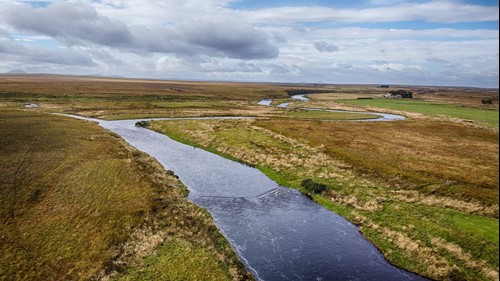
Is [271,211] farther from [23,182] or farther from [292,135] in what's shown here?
[292,135]

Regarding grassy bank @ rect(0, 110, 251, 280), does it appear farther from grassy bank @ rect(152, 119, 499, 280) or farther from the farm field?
grassy bank @ rect(152, 119, 499, 280)

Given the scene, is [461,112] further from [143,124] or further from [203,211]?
[203,211]

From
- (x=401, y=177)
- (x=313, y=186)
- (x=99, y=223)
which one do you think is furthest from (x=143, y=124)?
(x=401, y=177)

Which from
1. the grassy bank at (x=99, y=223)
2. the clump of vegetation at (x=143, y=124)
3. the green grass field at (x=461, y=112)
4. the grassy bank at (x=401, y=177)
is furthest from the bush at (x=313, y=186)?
the green grass field at (x=461, y=112)

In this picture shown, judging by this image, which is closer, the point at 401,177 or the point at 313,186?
the point at 313,186

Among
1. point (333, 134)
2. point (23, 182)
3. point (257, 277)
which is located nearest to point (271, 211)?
point (257, 277)

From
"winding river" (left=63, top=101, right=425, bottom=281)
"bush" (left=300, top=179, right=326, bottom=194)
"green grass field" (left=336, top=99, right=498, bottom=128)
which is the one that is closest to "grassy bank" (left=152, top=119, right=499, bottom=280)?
"bush" (left=300, top=179, right=326, bottom=194)

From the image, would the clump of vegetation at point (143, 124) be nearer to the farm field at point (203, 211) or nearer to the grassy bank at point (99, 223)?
the farm field at point (203, 211)
